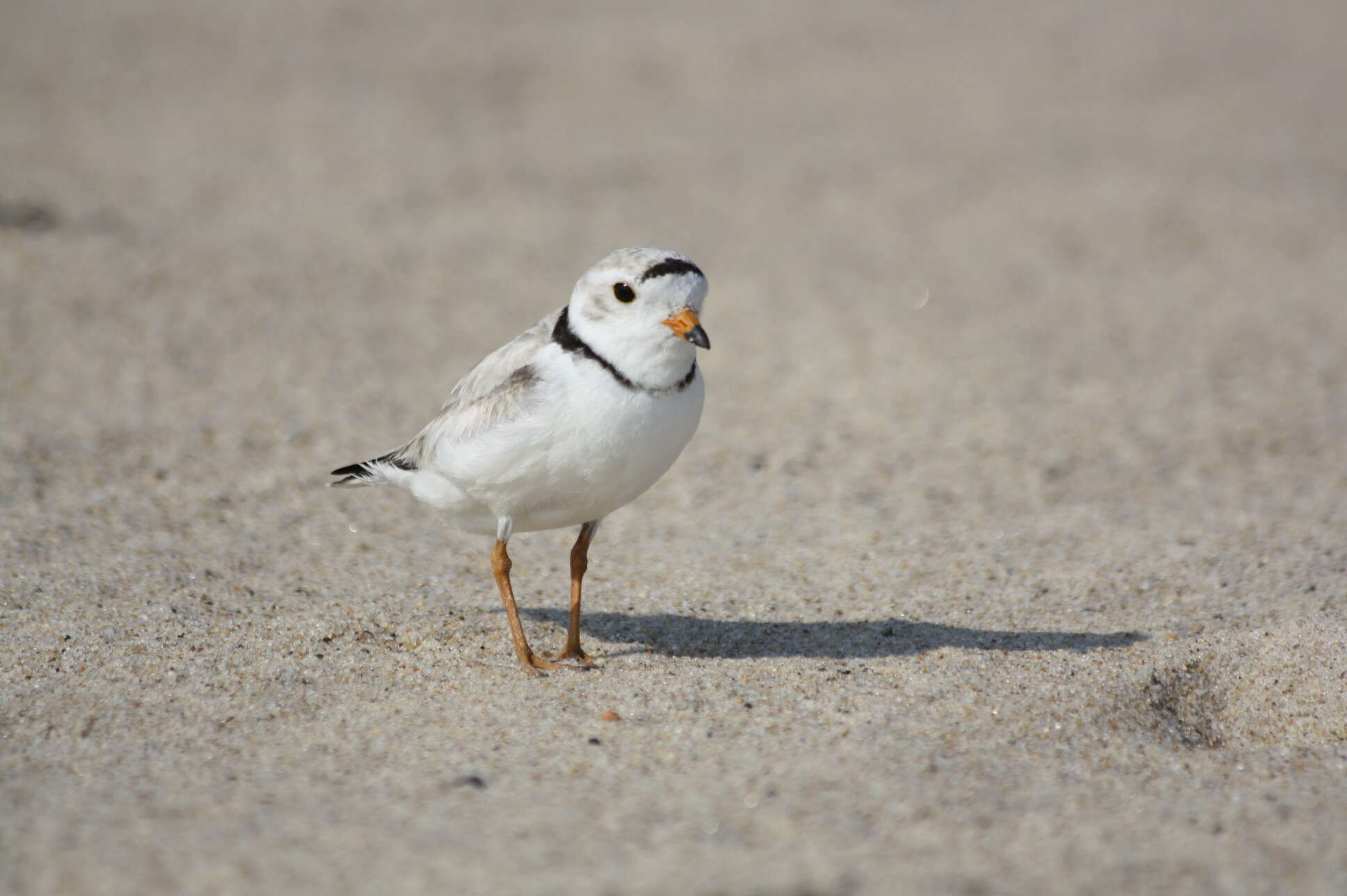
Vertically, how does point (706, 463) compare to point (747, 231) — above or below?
below

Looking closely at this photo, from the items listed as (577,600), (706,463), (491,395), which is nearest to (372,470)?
(491,395)

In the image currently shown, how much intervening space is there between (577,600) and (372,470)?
35.8 inches

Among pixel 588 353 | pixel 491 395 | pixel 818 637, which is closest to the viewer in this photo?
pixel 588 353

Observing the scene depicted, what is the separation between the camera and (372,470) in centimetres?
455

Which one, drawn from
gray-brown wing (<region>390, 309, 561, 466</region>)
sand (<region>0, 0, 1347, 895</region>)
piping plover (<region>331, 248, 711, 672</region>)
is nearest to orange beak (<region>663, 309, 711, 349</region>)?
piping plover (<region>331, 248, 711, 672</region>)

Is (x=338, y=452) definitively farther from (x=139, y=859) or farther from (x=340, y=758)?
(x=139, y=859)

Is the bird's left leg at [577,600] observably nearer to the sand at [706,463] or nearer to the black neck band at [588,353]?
the sand at [706,463]

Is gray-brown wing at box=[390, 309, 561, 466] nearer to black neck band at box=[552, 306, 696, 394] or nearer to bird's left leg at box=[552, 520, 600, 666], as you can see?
black neck band at box=[552, 306, 696, 394]

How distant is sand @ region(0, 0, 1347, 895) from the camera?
3.11 m

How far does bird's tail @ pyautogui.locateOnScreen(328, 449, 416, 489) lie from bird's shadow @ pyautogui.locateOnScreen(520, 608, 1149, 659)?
2.73 ft

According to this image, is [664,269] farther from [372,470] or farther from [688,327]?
[372,470]

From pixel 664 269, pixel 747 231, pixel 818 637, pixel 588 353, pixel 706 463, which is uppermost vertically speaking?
pixel 747 231

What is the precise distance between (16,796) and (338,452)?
132 inches

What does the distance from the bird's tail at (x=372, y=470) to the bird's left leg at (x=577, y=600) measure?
63 centimetres
